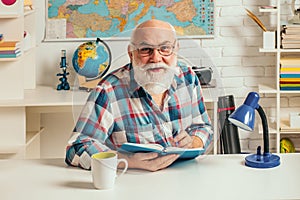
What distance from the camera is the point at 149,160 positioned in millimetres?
1896

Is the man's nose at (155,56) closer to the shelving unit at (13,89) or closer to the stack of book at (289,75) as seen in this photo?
the shelving unit at (13,89)

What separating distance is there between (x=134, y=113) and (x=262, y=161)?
19.0 inches

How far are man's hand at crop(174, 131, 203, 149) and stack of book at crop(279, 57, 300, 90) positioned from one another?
7.52ft

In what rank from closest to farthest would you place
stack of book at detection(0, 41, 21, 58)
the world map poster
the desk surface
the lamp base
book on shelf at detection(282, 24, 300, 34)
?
the desk surface → the lamp base → stack of book at detection(0, 41, 21, 58) → book on shelf at detection(282, 24, 300, 34) → the world map poster

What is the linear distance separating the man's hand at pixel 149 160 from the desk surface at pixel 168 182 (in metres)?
0.02

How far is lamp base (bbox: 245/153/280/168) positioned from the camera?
200 cm

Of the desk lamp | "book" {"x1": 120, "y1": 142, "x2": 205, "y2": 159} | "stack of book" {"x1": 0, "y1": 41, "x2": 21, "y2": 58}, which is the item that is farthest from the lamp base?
"stack of book" {"x1": 0, "y1": 41, "x2": 21, "y2": 58}

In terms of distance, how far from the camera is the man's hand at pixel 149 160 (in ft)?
6.11

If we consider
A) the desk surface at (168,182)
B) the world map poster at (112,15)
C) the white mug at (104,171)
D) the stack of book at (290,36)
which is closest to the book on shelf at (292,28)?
the stack of book at (290,36)

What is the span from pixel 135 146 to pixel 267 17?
271 cm

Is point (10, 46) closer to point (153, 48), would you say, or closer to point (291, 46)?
point (291, 46)

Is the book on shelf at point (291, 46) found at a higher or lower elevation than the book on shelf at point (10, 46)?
higher

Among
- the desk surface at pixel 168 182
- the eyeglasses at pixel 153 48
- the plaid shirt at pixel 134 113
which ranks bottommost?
the desk surface at pixel 168 182

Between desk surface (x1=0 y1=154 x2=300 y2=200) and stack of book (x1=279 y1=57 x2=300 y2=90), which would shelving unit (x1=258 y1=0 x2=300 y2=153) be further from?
desk surface (x1=0 y1=154 x2=300 y2=200)
